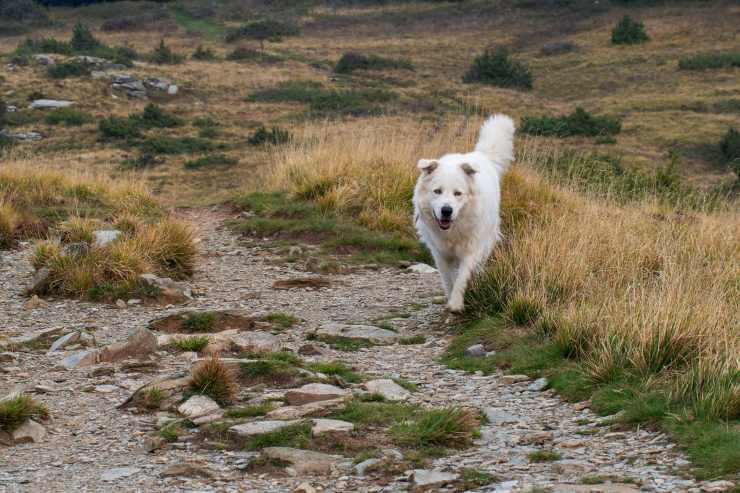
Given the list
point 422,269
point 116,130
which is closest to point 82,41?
point 116,130

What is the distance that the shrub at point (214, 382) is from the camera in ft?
18.3

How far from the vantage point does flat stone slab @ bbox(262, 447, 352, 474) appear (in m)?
4.52

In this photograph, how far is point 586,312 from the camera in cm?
628

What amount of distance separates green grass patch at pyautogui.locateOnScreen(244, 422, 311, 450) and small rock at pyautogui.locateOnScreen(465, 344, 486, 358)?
81.8 inches

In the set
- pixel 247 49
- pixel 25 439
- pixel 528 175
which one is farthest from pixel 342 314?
pixel 247 49

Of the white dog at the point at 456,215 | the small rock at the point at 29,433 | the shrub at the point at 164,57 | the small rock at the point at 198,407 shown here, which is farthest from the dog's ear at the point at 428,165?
the shrub at the point at 164,57

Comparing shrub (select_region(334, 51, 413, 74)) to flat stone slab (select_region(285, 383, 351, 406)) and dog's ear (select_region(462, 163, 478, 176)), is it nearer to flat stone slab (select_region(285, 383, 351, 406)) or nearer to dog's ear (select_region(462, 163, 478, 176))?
dog's ear (select_region(462, 163, 478, 176))

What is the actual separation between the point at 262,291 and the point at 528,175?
14.5 feet

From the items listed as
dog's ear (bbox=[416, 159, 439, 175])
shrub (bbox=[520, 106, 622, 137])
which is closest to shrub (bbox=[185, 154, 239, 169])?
shrub (bbox=[520, 106, 622, 137])

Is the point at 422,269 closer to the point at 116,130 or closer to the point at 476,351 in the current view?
the point at 476,351

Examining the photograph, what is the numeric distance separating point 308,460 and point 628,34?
42.7 m

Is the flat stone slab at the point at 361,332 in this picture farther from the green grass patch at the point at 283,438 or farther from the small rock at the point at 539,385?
the green grass patch at the point at 283,438

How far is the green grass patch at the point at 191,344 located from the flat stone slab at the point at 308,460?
7.97ft

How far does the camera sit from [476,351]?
6.77 meters
